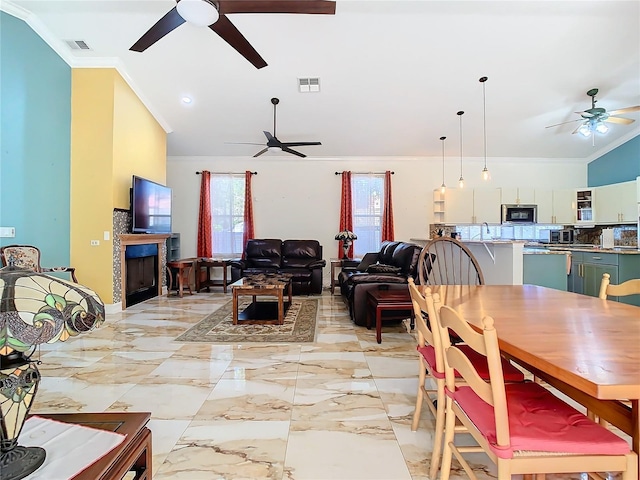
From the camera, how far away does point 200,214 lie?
7527mm

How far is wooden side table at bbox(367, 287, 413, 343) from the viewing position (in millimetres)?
3650

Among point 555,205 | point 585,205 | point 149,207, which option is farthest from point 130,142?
point 585,205

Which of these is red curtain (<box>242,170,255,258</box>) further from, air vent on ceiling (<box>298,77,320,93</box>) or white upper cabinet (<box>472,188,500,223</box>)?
white upper cabinet (<box>472,188,500,223</box>)

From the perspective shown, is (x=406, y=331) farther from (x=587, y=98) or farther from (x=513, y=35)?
(x=587, y=98)

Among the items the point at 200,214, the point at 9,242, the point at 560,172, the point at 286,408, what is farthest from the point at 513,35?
the point at 9,242

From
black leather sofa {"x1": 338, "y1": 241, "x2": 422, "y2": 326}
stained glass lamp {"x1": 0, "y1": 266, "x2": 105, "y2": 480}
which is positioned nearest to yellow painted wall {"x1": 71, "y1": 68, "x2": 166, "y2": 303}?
black leather sofa {"x1": 338, "y1": 241, "x2": 422, "y2": 326}

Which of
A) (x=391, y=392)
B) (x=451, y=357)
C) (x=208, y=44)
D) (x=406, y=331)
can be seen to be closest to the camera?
(x=451, y=357)

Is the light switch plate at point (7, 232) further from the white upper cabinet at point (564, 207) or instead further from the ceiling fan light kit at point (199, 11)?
the white upper cabinet at point (564, 207)

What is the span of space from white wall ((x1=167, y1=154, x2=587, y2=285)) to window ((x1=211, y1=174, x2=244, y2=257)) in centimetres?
30

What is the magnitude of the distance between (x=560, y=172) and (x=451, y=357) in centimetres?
827

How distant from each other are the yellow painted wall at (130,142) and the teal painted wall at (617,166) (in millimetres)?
9011

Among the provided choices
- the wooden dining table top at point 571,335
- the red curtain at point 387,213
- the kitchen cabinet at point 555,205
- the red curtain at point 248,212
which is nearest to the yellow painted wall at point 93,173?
the red curtain at point 248,212

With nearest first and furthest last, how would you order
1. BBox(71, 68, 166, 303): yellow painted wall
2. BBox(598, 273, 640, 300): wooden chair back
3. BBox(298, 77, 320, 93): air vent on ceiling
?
BBox(598, 273, 640, 300): wooden chair back < BBox(71, 68, 166, 303): yellow painted wall < BBox(298, 77, 320, 93): air vent on ceiling

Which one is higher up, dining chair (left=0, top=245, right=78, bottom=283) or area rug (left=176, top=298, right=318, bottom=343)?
dining chair (left=0, top=245, right=78, bottom=283)
